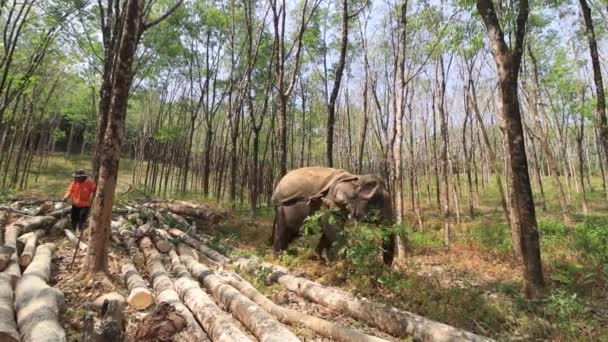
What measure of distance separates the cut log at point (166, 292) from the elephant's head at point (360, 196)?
3965 millimetres

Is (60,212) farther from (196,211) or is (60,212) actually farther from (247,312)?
(247,312)

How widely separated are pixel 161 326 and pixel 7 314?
1611mm

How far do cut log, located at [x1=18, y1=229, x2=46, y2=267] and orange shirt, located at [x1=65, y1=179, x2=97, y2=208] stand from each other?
1.17 metres

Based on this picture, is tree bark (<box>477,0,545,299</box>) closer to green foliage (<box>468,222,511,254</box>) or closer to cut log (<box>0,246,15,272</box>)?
green foliage (<box>468,222,511,254</box>)

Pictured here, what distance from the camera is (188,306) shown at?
227 inches

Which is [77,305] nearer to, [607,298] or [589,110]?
[607,298]

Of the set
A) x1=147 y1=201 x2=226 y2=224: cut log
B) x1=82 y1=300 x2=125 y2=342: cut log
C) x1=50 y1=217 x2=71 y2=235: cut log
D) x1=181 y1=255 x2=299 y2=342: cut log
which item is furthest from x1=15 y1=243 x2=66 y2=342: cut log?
x1=147 y1=201 x2=226 y2=224: cut log

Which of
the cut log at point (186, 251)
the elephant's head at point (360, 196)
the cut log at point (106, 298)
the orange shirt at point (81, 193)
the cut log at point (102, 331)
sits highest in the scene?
the elephant's head at point (360, 196)

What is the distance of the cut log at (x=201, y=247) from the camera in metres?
9.33

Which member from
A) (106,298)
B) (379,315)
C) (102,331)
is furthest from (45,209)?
(379,315)

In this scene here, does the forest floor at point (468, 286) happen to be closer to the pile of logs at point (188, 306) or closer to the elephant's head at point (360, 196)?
the pile of logs at point (188, 306)

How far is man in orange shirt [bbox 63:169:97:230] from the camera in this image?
10746 mm

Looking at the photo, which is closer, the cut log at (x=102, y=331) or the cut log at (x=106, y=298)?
the cut log at (x=102, y=331)

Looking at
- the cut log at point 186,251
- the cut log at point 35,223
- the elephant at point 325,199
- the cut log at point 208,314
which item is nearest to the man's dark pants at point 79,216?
the cut log at point 35,223
